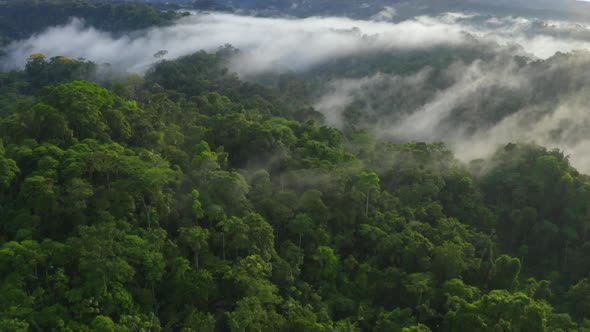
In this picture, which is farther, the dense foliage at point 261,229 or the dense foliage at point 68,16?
the dense foliage at point 68,16

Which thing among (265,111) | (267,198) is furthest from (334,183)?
(265,111)

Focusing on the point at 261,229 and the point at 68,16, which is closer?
the point at 261,229

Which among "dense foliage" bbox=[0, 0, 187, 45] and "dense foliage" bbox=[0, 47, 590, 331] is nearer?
"dense foliage" bbox=[0, 47, 590, 331]

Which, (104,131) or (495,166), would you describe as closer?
(104,131)

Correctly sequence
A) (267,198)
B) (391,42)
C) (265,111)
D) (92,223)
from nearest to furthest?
(92,223)
(267,198)
(265,111)
(391,42)

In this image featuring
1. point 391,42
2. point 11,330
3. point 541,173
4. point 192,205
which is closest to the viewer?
point 11,330

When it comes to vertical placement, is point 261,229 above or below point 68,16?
below

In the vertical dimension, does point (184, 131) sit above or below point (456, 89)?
above

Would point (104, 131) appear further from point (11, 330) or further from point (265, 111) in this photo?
point (265, 111)
